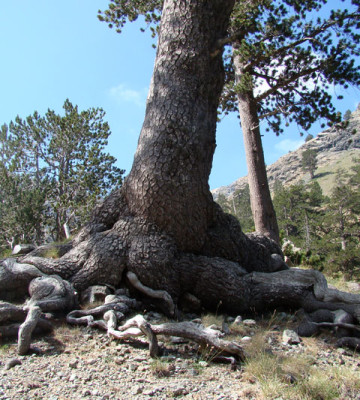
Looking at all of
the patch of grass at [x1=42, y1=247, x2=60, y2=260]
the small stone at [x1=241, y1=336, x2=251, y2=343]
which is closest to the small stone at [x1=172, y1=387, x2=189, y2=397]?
the small stone at [x1=241, y1=336, x2=251, y2=343]

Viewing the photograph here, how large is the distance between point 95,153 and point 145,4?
13467 mm

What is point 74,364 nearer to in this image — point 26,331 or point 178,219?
point 26,331

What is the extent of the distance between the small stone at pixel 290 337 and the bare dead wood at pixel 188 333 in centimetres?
83

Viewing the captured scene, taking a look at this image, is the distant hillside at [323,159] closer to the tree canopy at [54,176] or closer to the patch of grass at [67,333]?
the tree canopy at [54,176]

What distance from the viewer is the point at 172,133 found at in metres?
4.28

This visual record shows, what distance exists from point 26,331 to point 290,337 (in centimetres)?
244

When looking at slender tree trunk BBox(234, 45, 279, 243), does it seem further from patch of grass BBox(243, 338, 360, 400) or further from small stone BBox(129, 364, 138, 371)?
small stone BBox(129, 364, 138, 371)

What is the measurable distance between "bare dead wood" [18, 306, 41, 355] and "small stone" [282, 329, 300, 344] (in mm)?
2347

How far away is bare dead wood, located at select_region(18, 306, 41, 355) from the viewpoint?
9.11 feet

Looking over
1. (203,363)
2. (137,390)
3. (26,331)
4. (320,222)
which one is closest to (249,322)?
(203,363)

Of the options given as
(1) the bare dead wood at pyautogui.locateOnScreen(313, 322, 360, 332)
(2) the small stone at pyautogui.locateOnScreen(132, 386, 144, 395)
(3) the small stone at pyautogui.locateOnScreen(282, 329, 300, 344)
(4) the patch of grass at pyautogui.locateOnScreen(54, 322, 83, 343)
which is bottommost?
(1) the bare dead wood at pyautogui.locateOnScreen(313, 322, 360, 332)

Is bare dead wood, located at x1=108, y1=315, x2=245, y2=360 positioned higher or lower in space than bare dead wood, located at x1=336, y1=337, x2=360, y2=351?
higher

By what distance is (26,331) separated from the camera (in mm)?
2850

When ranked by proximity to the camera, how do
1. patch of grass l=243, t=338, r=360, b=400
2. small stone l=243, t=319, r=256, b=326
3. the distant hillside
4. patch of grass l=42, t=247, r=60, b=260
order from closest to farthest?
patch of grass l=243, t=338, r=360, b=400 < small stone l=243, t=319, r=256, b=326 < patch of grass l=42, t=247, r=60, b=260 < the distant hillside
